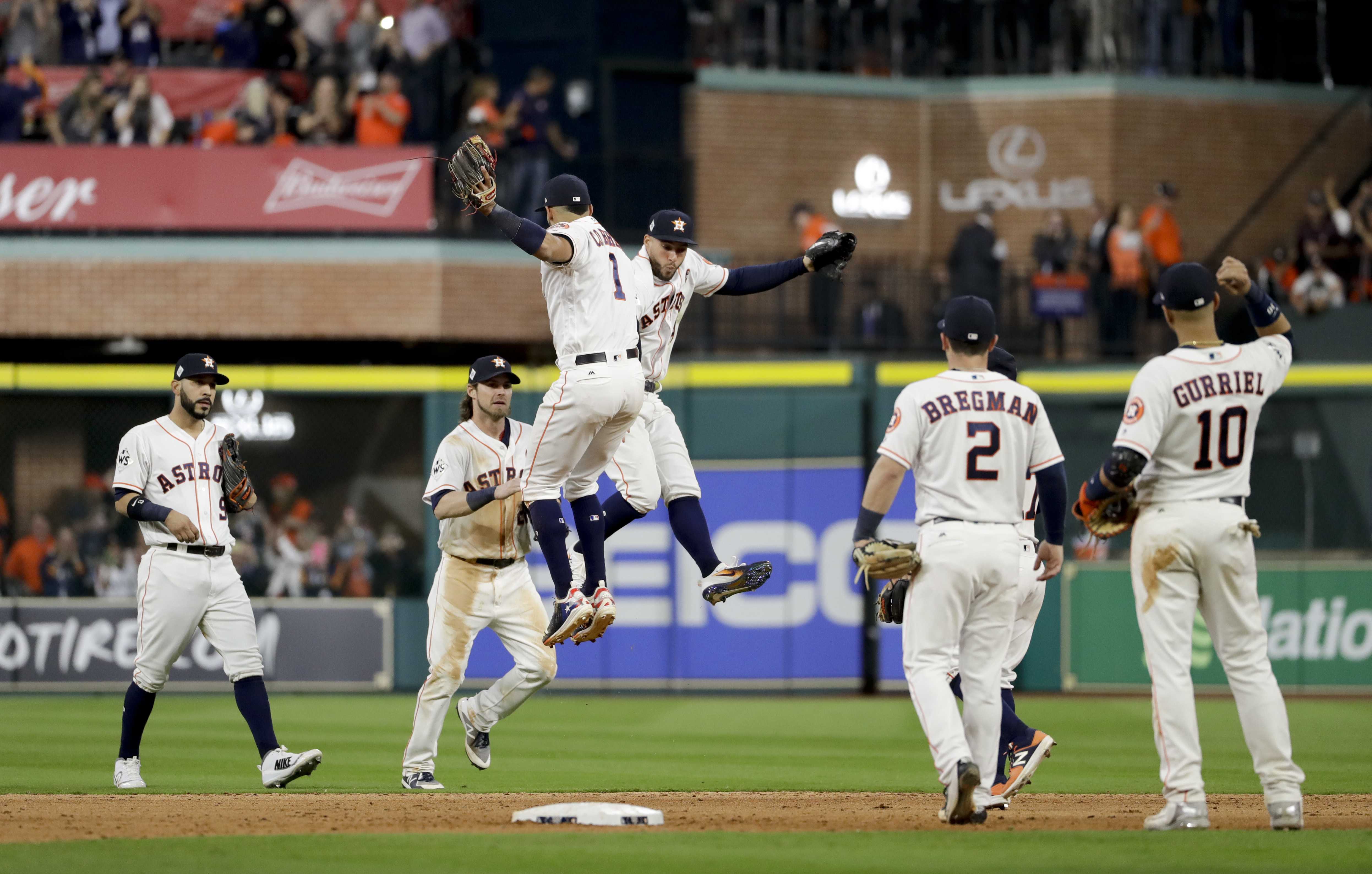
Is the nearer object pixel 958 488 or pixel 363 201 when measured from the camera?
pixel 958 488

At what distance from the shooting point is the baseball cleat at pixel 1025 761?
9125 mm

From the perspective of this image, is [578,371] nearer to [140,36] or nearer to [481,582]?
[481,582]

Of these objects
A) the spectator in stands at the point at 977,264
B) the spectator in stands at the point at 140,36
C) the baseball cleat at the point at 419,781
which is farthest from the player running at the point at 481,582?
the spectator in stands at the point at 140,36

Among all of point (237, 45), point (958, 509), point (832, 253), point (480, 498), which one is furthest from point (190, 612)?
point (237, 45)

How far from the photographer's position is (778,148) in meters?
22.9

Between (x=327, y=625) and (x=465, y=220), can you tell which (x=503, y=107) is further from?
(x=327, y=625)

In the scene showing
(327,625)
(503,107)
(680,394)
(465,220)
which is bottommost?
(327,625)

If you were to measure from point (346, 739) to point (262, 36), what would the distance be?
969 centimetres

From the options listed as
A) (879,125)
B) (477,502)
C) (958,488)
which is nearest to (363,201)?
(879,125)

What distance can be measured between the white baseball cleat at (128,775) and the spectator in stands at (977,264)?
37.7ft

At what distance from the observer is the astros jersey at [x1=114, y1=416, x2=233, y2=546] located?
10.3m

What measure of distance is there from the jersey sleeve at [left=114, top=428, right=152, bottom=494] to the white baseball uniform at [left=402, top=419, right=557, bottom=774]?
5.31ft

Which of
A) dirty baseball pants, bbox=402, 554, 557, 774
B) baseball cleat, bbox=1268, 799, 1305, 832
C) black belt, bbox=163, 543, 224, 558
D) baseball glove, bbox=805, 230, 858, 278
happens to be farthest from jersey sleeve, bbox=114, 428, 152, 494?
baseball cleat, bbox=1268, 799, 1305, 832

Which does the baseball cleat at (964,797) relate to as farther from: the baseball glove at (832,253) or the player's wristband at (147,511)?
the player's wristband at (147,511)
